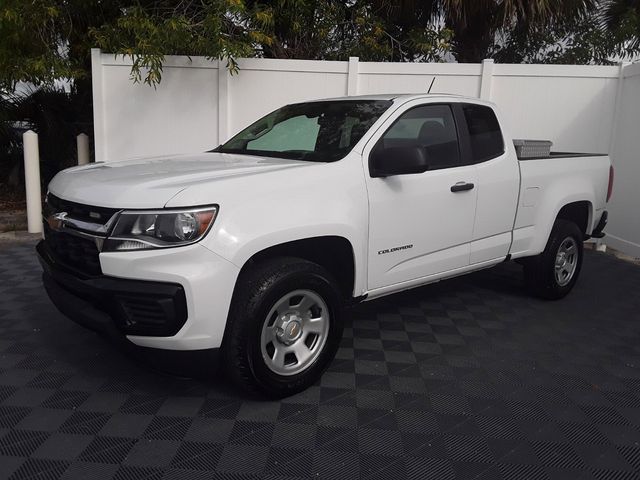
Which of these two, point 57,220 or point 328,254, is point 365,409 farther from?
point 57,220

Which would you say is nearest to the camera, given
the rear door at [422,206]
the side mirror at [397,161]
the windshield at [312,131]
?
the side mirror at [397,161]

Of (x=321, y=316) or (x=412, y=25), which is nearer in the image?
(x=321, y=316)

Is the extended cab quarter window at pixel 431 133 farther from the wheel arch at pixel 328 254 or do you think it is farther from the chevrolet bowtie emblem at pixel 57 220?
the chevrolet bowtie emblem at pixel 57 220

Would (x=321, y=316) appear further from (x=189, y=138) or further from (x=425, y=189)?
(x=189, y=138)

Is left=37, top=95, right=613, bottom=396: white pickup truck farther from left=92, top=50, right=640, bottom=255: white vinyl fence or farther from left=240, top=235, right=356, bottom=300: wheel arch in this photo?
left=92, top=50, right=640, bottom=255: white vinyl fence

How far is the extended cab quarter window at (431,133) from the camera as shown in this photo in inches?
155

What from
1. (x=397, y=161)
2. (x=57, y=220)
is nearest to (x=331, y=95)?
(x=397, y=161)

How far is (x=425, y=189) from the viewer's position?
12.6ft

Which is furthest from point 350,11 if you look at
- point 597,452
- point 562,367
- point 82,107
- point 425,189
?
point 597,452

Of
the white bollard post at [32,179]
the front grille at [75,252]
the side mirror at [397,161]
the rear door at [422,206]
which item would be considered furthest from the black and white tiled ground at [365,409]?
the white bollard post at [32,179]

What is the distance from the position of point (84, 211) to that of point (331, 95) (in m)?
5.27

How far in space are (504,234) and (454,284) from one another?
4.38 feet

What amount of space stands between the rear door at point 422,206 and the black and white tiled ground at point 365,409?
25.9 inches

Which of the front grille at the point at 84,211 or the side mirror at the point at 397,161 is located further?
the side mirror at the point at 397,161
